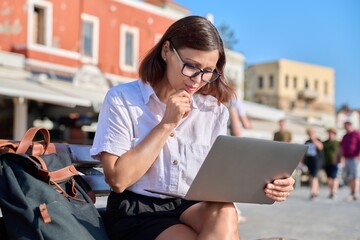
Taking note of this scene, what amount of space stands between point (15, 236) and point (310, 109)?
171ft

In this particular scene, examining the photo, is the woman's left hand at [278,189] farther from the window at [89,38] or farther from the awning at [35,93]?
the window at [89,38]

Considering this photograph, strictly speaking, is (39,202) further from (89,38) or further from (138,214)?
(89,38)

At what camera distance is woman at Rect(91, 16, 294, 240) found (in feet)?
7.00

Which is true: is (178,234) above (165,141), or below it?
below

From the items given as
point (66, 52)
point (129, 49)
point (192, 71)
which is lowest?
point (192, 71)

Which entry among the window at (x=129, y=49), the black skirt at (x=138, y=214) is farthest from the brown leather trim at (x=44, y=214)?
the window at (x=129, y=49)

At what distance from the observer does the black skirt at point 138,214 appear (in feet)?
7.29

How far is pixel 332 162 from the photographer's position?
40.4 feet

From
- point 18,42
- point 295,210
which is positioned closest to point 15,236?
point 295,210

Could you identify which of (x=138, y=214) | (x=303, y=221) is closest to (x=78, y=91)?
(x=303, y=221)

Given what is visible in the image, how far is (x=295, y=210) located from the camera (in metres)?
8.86

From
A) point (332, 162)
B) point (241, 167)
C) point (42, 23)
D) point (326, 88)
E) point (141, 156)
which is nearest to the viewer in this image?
point (241, 167)

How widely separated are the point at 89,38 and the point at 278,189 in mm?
18576

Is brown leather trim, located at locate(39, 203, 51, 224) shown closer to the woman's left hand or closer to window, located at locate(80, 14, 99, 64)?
the woman's left hand
